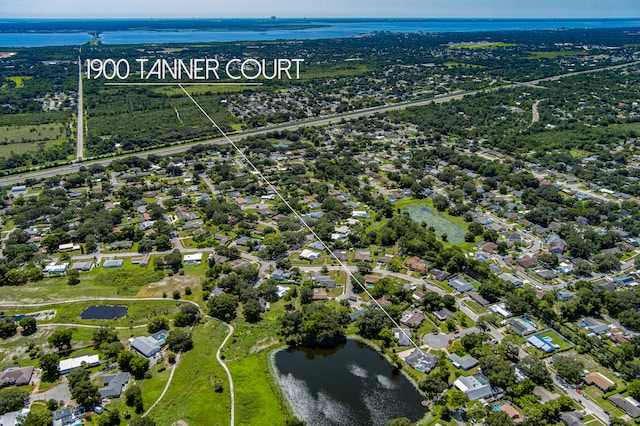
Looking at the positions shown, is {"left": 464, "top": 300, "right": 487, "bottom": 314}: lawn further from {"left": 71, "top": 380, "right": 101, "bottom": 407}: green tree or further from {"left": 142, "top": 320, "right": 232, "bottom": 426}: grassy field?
{"left": 71, "top": 380, "right": 101, "bottom": 407}: green tree

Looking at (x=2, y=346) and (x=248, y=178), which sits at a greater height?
(x=248, y=178)

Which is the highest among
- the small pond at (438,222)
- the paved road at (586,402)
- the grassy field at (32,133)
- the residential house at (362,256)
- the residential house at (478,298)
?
the grassy field at (32,133)

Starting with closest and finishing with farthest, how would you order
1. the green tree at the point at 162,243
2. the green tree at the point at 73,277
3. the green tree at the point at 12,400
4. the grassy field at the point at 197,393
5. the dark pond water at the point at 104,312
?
the green tree at the point at 12,400, the grassy field at the point at 197,393, the dark pond water at the point at 104,312, the green tree at the point at 73,277, the green tree at the point at 162,243

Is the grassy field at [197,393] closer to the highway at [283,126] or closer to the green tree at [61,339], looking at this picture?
the green tree at [61,339]

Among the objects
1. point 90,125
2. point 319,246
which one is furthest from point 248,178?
point 90,125

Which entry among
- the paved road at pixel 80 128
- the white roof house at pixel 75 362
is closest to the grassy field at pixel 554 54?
the paved road at pixel 80 128

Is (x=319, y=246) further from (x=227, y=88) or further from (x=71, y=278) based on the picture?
(x=227, y=88)

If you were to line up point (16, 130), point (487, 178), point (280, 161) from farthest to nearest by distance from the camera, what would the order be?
point (16, 130) → point (280, 161) → point (487, 178)
